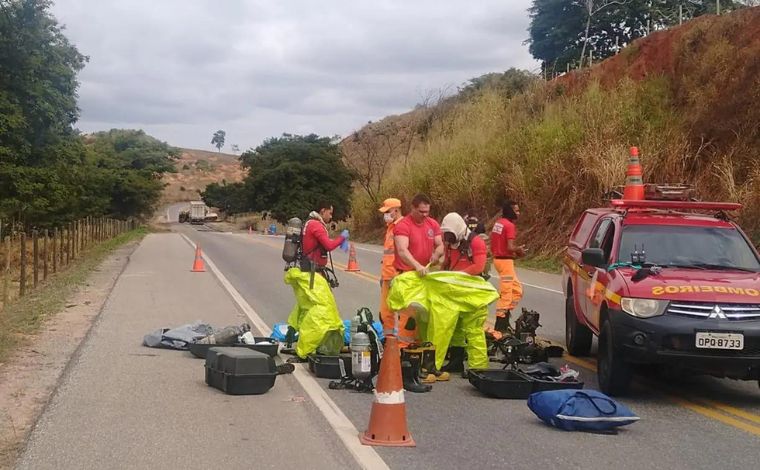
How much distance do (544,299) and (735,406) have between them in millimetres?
9115

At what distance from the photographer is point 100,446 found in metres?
6.58

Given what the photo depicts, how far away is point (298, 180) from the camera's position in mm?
71062

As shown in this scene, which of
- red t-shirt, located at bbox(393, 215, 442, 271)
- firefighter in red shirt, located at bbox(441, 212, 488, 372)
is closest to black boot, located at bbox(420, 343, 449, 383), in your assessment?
firefighter in red shirt, located at bbox(441, 212, 488, 372)

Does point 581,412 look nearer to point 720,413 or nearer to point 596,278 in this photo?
point 720,413

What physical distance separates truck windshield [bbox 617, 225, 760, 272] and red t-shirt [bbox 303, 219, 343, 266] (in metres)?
3.30

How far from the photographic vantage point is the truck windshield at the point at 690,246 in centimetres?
905

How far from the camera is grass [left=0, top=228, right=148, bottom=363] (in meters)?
11.7

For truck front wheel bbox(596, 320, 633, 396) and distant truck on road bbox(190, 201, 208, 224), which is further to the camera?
distant truck on road bbox(190, 201, 208, 224)

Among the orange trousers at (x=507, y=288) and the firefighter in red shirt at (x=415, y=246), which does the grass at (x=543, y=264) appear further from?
the firefighter in red shirt at (x=415, y=246)

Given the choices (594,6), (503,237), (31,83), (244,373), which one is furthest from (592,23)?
(244,373)

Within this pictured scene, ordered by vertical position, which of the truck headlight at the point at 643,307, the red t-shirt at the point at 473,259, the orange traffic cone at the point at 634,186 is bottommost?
the truck headlight at the point at 643,307

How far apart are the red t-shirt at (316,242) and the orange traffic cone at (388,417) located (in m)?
3.69

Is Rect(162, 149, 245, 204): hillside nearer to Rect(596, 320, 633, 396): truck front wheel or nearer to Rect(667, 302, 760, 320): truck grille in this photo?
Rect(596, 320, 633, 396): truck front wheel

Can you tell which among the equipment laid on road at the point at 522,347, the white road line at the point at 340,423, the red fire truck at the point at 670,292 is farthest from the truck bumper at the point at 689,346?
the white road line at the point at 340,423
